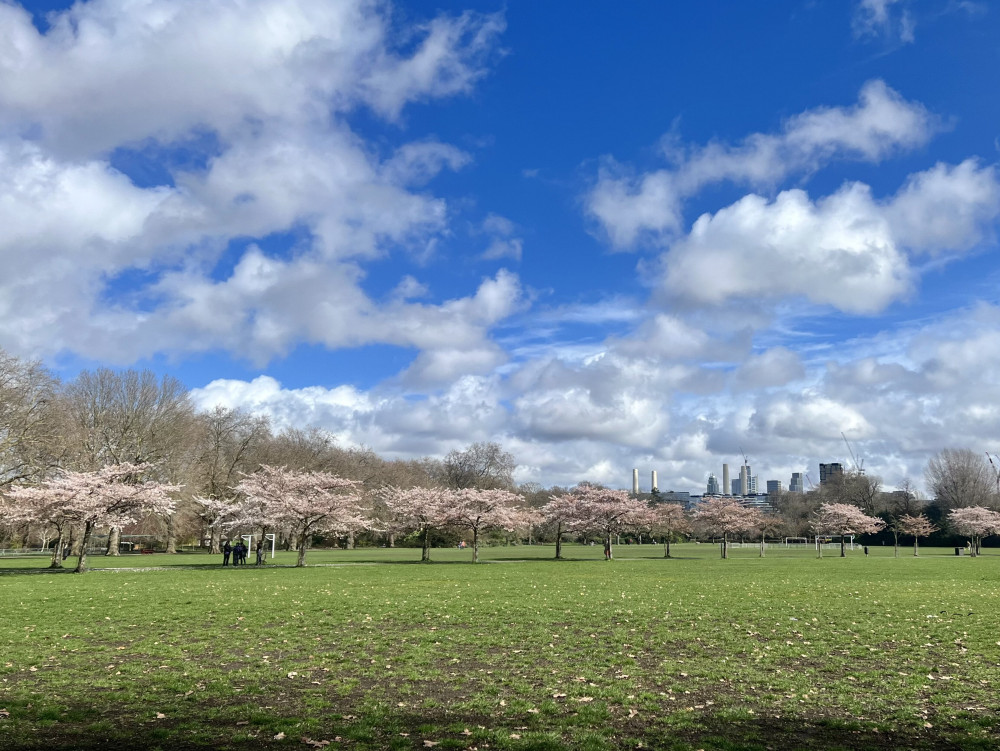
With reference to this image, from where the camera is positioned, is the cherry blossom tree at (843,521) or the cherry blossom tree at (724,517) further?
the cherry blossom tree at (843,521)

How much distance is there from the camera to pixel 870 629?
16.7 meters

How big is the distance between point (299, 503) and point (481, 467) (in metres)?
67.6

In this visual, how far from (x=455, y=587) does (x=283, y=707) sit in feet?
63.4

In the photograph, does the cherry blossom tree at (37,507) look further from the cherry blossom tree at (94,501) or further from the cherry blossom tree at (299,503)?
the cherry blossom tree at (299,503)

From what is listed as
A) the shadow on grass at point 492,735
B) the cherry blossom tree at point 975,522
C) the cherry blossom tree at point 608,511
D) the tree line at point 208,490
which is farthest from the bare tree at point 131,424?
the cherry blossom tree at point 975,522

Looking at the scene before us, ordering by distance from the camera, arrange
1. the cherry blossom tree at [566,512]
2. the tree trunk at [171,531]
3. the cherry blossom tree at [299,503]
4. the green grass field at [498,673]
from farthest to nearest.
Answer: the tree trunk at [171,531] → the cherry blossom tree at [566,512] → the cherry blossom tree at [299,503] → the green grass field at [498,673]

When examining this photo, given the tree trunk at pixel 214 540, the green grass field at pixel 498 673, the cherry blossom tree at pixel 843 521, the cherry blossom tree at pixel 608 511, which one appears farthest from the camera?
the cherry blossom tree at pixel 843 521

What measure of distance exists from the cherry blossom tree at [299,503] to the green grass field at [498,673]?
25.8 m

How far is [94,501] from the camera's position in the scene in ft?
131

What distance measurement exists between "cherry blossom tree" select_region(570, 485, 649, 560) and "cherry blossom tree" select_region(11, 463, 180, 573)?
107 ft

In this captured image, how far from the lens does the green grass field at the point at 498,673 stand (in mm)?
8500

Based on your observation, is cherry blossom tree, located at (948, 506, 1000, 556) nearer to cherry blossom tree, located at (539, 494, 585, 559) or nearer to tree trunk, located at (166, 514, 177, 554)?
cherry blossom tree, located at (539, 494, 585, 559)

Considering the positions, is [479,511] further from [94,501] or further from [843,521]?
[843,521]

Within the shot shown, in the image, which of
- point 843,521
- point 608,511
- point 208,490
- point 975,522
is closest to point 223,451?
point 208,490
